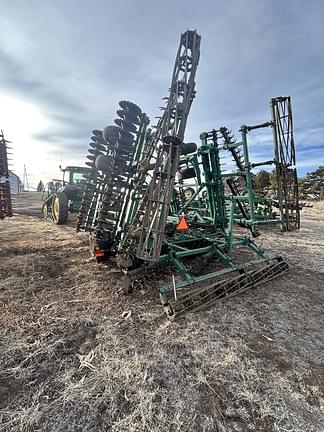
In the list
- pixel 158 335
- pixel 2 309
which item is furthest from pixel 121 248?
pixel 2 309

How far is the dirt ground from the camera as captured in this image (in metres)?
1.55

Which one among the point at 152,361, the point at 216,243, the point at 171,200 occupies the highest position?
the point at 171,200

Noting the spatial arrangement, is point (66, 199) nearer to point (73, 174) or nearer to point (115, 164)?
point (73, 174)

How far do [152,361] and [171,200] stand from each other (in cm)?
251

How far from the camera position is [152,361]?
2.05 meters

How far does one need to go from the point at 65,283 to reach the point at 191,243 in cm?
248

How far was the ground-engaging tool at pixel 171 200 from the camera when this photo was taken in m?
3.19

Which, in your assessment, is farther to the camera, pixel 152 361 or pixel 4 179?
pixel 4 179

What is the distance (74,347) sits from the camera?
2213mm

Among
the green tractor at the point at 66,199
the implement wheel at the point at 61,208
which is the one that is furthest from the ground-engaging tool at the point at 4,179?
the implement wheel at the point at 61,208

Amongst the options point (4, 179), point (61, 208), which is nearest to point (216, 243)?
point (4, 179)

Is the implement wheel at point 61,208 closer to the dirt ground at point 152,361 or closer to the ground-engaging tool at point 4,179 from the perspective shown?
the ground-engaging tool at point 4,179

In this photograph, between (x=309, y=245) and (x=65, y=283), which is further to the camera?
Result: (x=309, y=245)

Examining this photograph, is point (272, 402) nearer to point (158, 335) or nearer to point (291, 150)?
point (158, 335)
